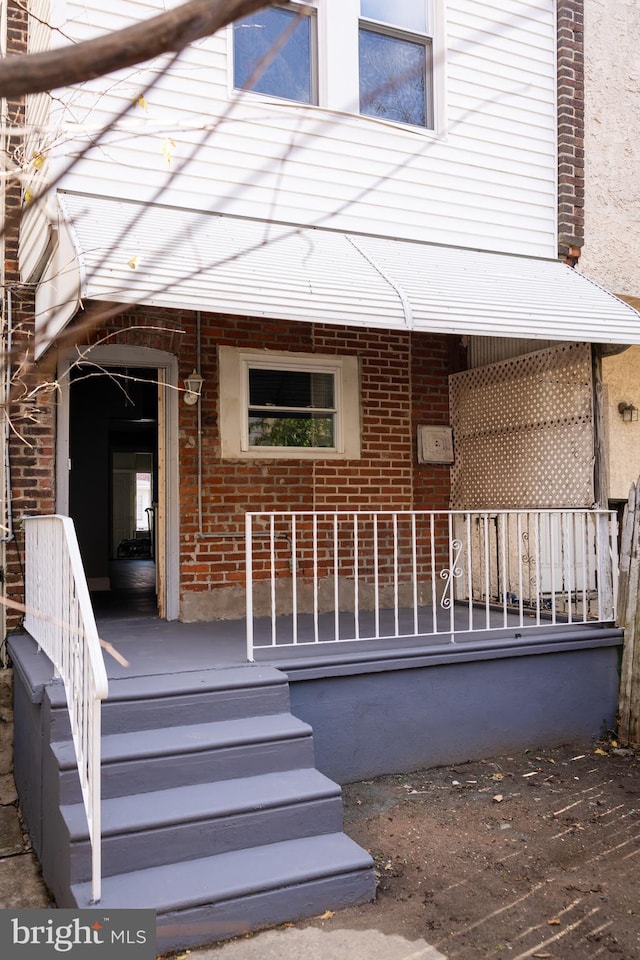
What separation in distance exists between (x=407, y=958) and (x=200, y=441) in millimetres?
4190

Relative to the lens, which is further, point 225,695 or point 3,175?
point 225,695

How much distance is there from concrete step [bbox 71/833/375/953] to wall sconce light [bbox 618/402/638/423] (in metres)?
5.65

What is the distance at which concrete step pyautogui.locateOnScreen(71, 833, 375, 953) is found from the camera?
312 centimetres

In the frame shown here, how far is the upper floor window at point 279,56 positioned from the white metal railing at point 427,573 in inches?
130

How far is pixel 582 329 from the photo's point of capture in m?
5.70

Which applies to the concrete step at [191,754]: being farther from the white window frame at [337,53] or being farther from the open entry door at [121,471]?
the white window frame at [337,53]

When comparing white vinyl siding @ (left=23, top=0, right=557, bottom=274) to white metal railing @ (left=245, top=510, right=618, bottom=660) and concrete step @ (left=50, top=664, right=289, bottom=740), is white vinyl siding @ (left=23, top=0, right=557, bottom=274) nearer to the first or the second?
white metal railing @ (left=245, top=510, right=618, bottom=660)

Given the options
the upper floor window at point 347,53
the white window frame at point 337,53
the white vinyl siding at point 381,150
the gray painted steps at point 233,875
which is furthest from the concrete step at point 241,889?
the white window frame at point 337,53

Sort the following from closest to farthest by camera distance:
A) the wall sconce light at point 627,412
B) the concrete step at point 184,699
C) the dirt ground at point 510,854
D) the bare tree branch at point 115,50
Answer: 1. the bare tree branch at point 115,50
2. the dirt ground at point 510,854
3. the concrete step at point 184,699
4. the wall sconce light at point 627,412

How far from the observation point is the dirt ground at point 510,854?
3.27 metres

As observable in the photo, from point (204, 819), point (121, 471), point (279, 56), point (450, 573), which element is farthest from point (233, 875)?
point (121, 471)

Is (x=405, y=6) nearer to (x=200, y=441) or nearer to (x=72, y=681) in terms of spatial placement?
(x=200, y=441)

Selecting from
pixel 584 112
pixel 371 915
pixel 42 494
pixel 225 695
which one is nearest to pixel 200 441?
pixel 42 494

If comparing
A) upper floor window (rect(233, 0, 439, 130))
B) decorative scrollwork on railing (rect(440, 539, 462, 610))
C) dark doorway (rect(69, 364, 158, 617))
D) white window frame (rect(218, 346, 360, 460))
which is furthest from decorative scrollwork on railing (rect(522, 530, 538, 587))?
dark doorway (rect(69, 364, 158, 617))
